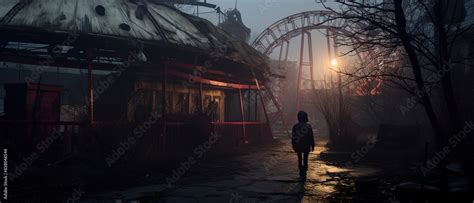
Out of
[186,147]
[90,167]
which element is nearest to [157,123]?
[186,147]

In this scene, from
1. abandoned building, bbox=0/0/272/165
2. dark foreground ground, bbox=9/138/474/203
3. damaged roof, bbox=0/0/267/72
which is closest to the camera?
dark foreground ground, bbox=9/138/474/203

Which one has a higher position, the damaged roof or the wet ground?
the damaged roof

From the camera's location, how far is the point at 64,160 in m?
9.20

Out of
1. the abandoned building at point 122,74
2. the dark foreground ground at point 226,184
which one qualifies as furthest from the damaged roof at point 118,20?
the dark foreground ground at point 226,184

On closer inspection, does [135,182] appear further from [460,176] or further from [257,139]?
[257,139]

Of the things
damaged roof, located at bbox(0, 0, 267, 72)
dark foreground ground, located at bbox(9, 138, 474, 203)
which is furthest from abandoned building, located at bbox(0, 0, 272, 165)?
dark foreground ground, located at bbox(9, 138, 474, 203)

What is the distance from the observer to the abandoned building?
10602 mm

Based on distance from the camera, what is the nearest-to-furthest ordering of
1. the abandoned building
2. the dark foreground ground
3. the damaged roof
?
the dark foreground ground < the abandoned building < the damaged roof

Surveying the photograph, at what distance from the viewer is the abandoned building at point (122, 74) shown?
1060 centimetres

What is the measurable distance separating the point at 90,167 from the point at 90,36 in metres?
4.37

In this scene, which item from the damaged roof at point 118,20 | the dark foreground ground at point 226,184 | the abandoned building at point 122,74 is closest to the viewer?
the dark foreground ground at point 226,184

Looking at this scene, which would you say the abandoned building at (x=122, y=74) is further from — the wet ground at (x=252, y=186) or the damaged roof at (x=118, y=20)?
the wet ground at (x=252, y=186)

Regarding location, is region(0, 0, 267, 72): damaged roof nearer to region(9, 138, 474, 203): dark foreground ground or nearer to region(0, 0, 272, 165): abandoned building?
region(0, 0, 272, 165): abandoned building

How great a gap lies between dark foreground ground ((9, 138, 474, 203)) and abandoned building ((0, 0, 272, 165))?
150 cm
